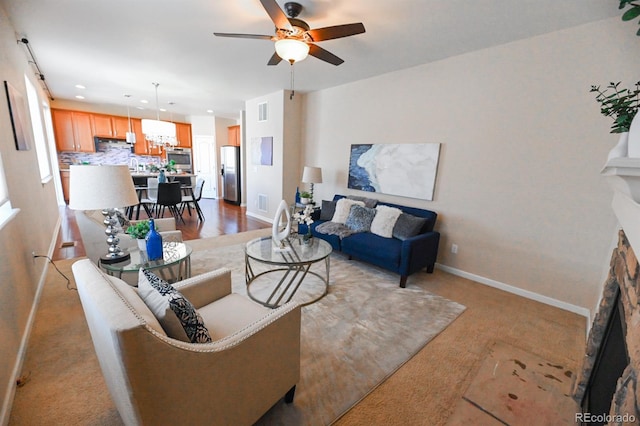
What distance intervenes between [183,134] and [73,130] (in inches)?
98.7

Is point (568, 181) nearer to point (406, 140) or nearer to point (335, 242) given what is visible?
point (406, 140)

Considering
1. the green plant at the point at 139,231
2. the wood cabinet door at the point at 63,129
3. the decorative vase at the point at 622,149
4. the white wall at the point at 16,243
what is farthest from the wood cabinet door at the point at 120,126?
the decorative vase at the point at 622,149

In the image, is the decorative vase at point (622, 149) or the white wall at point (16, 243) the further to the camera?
the white wall at point (16, 243)

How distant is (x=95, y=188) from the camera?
1.81m

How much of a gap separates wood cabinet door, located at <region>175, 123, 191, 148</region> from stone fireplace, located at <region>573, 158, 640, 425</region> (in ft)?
29.5

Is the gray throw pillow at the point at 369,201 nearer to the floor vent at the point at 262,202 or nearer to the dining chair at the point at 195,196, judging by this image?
the floor vent at the point at 262,202

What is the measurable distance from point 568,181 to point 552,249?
669mm

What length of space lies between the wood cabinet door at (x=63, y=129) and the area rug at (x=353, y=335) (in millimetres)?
6303

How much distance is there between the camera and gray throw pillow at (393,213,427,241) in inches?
122

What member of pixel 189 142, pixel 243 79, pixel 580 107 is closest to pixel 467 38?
pixel 580 107

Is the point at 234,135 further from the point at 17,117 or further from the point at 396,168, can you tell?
the point at 396,168

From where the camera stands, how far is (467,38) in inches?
102

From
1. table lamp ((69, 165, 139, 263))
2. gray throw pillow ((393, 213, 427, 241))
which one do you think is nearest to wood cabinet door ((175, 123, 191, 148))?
table lamp ((69, 165, 139, 263))

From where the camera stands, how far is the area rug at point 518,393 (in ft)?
4.77
